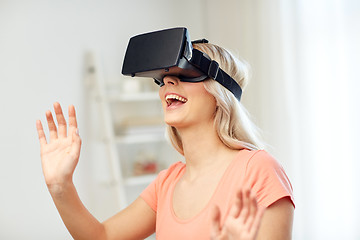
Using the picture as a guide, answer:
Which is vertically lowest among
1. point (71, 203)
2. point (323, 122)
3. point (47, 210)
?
point (47, 210)

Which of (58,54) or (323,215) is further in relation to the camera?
(58,54)

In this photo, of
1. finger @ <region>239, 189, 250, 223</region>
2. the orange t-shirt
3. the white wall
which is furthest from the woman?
the white wall

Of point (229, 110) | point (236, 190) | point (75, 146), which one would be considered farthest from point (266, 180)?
point (75, 146)

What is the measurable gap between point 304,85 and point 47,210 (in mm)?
2050

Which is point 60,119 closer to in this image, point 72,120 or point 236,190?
point 72,120

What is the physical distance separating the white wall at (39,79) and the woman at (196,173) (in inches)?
81.2

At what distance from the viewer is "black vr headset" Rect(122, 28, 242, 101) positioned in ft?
4.24

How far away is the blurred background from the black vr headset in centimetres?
122

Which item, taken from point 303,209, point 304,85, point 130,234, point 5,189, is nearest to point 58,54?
point 5,189

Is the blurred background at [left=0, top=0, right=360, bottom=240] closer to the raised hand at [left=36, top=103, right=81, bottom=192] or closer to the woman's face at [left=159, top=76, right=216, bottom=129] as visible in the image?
the woman's face at [left=159, top=76, right=216, bottom=129]

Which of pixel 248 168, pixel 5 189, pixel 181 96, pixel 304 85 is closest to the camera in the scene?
pixel 248 168

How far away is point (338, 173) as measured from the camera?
2.40 m

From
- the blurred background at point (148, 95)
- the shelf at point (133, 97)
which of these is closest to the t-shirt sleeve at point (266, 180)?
the blurred background at point (148, 95)

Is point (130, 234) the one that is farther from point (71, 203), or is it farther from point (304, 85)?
point (304, 85)
